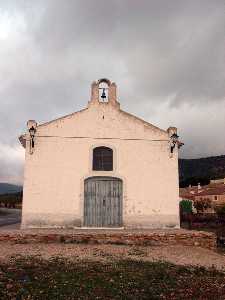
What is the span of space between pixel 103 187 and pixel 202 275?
8.06 metres

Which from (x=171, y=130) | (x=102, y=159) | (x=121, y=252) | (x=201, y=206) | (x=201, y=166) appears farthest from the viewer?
(x=201, y=166)

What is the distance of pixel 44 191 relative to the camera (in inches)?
626

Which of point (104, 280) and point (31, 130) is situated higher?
point (31, 130)

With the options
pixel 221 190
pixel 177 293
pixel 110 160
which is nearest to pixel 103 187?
pixel 110 160

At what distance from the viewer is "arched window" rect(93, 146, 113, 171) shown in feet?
54.7

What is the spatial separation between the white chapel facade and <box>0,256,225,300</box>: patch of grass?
19.1 feet

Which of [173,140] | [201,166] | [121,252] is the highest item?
[201,166]

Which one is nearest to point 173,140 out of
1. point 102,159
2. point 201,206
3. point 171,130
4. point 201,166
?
point 171,130

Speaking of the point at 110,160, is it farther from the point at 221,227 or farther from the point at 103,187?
the point at 221,227

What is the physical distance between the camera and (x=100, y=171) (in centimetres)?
1647

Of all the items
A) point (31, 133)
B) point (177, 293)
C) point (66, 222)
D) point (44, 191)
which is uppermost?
point (31, 133)

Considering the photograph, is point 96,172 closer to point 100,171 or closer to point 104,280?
point 100,171

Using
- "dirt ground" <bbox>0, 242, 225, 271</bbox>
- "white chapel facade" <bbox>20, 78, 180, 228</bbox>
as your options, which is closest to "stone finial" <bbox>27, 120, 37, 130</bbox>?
"white chapel facade" <bbox>20, 78, 180, 228</bbox>

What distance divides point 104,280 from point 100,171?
8.67 meters
